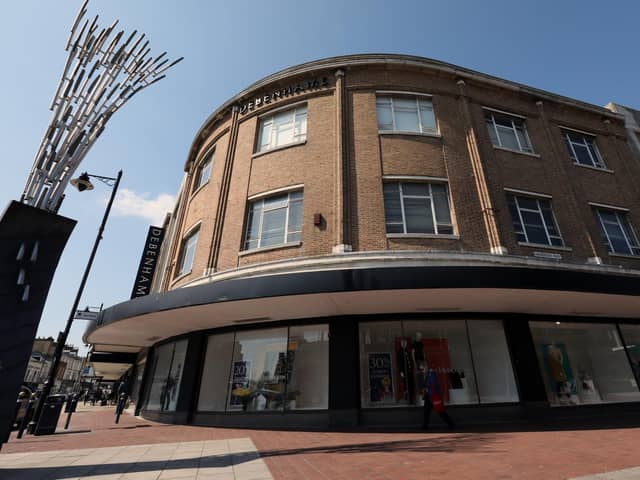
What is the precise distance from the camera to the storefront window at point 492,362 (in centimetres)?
1004

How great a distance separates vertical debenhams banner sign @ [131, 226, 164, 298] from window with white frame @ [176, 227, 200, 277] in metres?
5.12

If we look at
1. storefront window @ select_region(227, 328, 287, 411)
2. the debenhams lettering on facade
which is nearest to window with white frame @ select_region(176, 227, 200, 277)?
storefront window @ select_region(227, 328, 287, 411)

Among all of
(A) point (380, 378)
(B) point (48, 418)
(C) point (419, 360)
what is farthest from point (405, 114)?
(B) point (48, 418)

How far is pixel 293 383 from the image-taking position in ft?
33.9

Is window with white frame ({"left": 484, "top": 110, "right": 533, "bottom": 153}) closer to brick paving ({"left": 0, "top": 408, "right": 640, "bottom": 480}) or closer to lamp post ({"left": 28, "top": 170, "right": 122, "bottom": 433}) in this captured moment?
brick paving ({"left": 0, "top": 408, "right": 640, "bottom": 480})

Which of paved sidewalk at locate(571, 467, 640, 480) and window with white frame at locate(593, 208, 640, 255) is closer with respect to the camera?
paved sidewalk at locate(571, 467, 640, 480)

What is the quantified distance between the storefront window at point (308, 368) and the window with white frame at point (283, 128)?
299 inches

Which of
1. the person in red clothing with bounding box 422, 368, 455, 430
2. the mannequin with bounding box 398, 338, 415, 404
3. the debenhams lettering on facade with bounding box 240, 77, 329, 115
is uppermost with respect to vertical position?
the debenhams lettering on facade with bounding box 240, 77, 329, 115

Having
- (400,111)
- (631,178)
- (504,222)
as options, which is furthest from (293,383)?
(631,178)

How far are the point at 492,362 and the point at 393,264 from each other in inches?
174

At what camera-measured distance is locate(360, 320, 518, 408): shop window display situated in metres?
9.81

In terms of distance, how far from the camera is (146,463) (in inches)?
226

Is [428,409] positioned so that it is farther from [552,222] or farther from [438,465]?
[552,222]

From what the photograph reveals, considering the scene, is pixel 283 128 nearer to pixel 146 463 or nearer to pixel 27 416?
pixel 146 463
